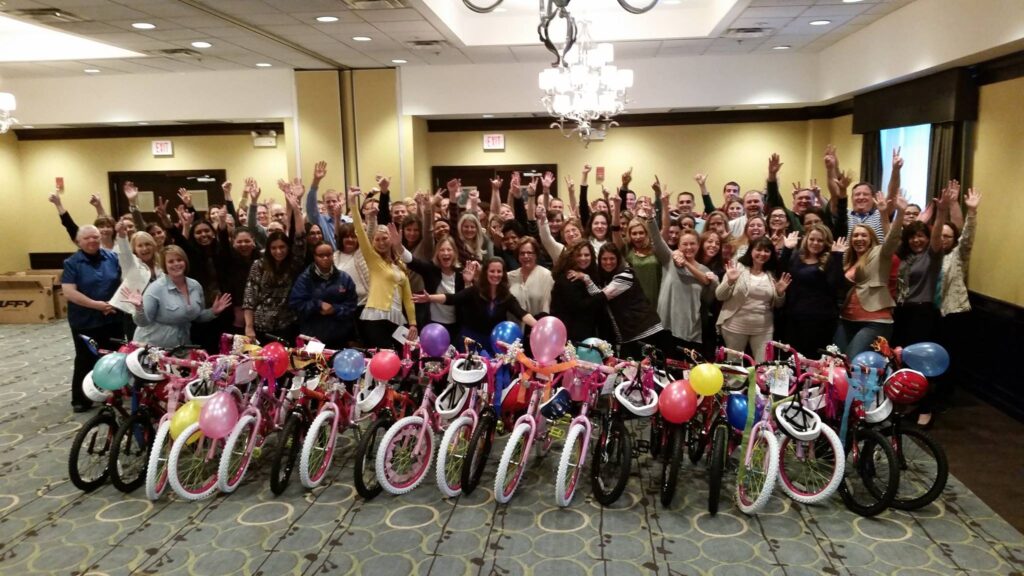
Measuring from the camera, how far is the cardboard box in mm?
8695

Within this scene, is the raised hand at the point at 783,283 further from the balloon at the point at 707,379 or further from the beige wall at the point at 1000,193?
the beige wall at the point at 1000,193

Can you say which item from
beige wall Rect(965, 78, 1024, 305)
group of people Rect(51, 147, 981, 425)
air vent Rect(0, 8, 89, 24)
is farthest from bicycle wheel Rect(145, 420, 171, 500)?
beige wall Rect(965, 78, 1024, 305)

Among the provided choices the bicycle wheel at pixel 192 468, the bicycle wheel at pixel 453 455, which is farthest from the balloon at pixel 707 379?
the bicycle wheel at pixel 192 468

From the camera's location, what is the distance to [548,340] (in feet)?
12.0

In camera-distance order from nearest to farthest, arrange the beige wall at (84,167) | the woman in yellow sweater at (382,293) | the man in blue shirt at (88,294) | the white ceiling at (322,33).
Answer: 1. the woman in yellow sweater at (382,293)
2. the man in blue shirt at (88,294)
3. the white ceiling at (322,33)
4. the beige wall at (84,167)

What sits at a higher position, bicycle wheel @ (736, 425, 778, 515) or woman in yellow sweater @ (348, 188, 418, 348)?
woman in yellow sweater @ (348, 188, 418, 348)

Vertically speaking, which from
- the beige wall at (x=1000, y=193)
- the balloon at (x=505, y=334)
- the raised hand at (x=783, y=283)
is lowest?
the balloon at (x=505, y=334)

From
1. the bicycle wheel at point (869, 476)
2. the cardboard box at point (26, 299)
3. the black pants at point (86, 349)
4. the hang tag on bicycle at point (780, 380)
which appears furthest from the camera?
the cardboard box at point (26, 299)

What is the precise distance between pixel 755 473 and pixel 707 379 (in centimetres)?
60

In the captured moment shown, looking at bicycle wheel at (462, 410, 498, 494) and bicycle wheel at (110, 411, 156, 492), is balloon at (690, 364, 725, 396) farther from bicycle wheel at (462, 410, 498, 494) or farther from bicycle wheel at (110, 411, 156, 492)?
bicycle wheel at (110, 411, 156, 492)

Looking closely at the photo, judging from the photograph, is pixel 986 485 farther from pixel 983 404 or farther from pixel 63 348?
pixel 63 348

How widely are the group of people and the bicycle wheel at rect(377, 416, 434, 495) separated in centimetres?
73

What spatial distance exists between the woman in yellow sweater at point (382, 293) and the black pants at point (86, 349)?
76.7 inches

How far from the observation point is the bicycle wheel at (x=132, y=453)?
3.67m
